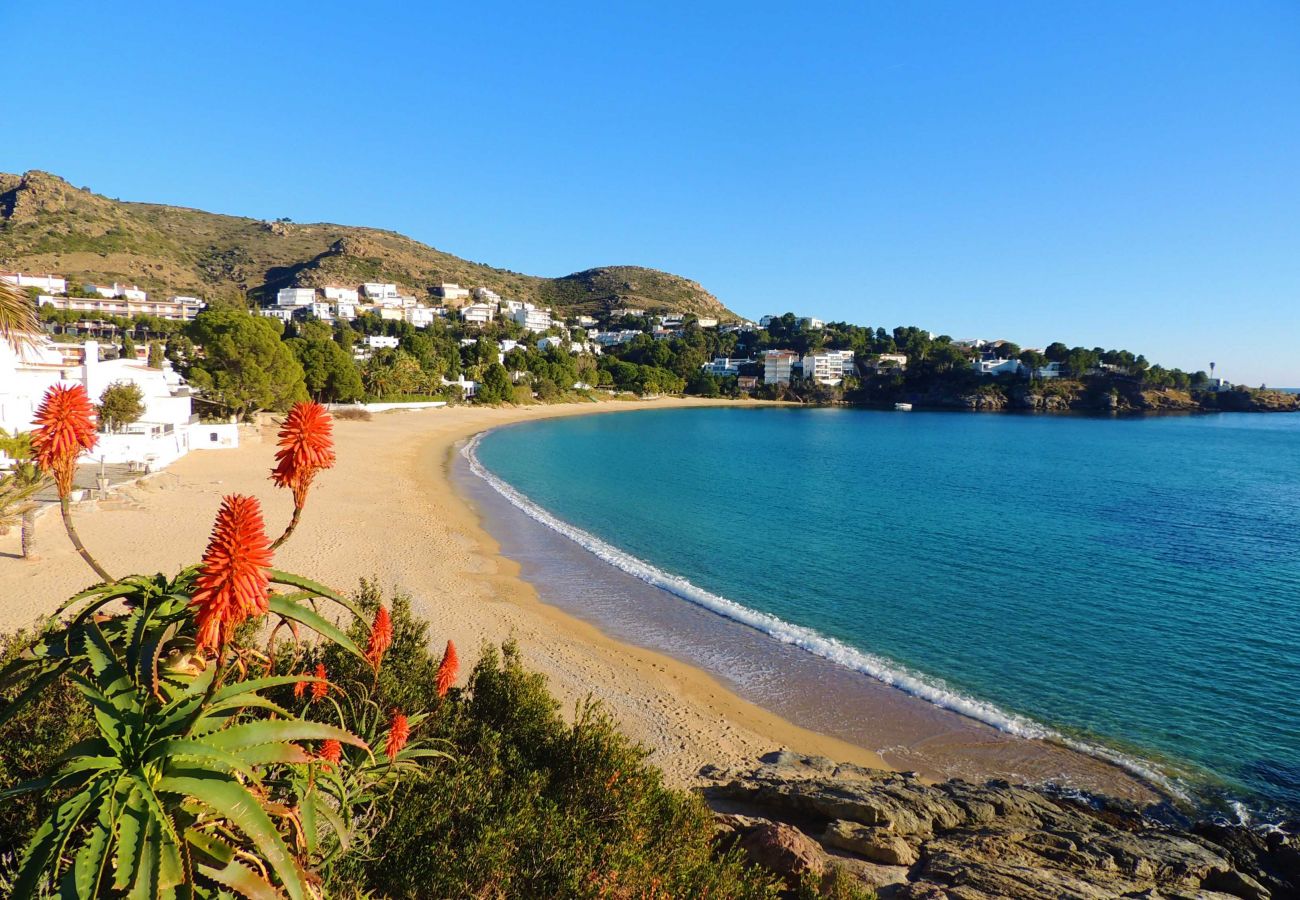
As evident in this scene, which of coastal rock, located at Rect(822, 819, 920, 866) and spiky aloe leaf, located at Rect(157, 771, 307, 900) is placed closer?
spiky aloe leaf, located at Rect(157, 771, 307, 900)

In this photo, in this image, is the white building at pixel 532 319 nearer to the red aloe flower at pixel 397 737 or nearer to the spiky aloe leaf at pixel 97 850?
the red aloe flower at pixel 397 737

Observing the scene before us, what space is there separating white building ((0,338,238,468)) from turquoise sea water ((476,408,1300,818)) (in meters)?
16.6

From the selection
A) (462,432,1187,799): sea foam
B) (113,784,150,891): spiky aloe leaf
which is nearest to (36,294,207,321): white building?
(462,432,1187,799): sea foam

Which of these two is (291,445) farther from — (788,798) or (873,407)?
(873,407)

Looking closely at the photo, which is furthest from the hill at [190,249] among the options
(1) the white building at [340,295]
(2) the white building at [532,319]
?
(2) the white building at [532,319]

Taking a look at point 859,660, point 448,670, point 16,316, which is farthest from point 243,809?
point 859,660

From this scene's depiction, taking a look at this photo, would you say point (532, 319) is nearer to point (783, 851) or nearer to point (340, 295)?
point (340, 295)

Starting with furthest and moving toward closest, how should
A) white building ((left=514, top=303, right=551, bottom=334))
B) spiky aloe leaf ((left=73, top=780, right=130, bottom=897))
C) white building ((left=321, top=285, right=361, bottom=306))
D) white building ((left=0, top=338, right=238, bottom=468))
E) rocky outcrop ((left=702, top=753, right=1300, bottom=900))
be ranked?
white building ((left=514, top=303, right=551, bottom=334))
white building ((left=321, top=285, right=361, bottom=306))
white building ((left=0, top=338, right=238, bottom=468))
rocky outcrop ((left=702, top=753, right=1300, bottom=900))
spiky aloe leaf ((left=73, top=780, right=130, bottom=897))

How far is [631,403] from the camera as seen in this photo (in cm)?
11475

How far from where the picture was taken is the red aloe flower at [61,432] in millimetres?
2990

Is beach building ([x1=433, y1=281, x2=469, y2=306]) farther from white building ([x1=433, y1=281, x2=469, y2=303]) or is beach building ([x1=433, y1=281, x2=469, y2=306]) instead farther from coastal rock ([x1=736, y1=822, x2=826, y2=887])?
coastal rock ([x1=736, y1=822, x2=826, y2=887])

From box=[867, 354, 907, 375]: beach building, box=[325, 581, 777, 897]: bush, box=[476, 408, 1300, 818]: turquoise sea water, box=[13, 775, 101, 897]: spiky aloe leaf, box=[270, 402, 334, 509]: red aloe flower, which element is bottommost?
box=[476, 408, 1300, 818]: turquoise sea water

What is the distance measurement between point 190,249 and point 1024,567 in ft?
538

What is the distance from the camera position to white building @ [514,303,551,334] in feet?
490
